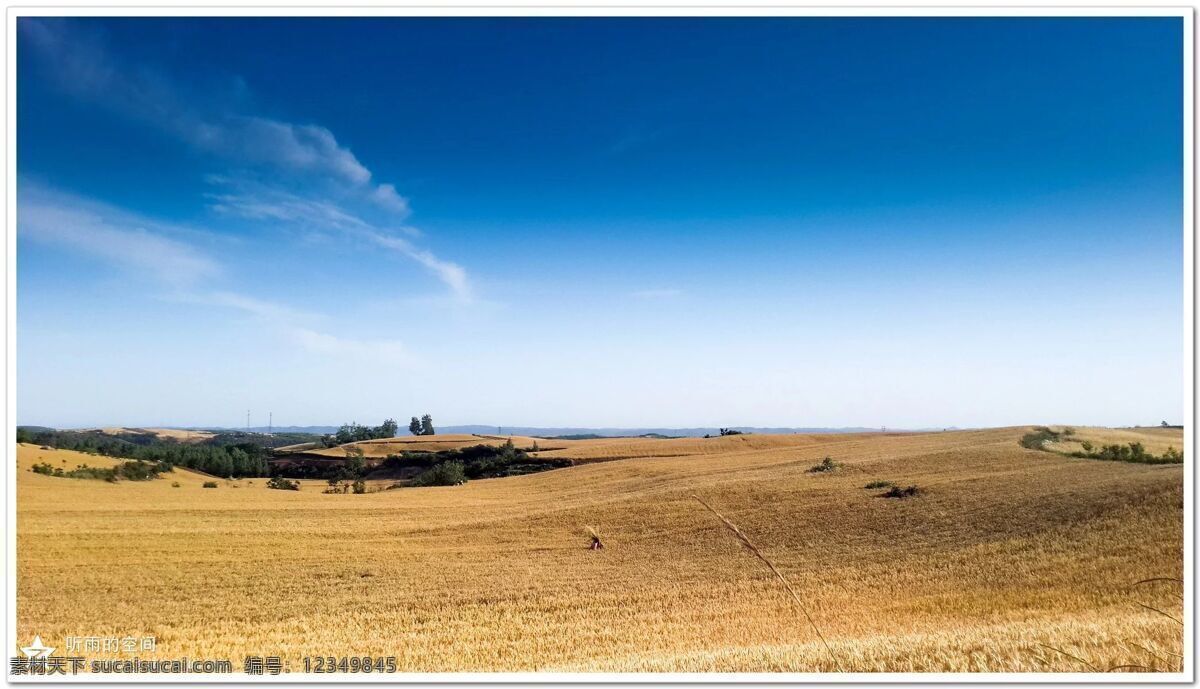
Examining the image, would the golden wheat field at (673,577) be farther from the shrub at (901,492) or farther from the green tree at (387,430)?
the green tree at (387,430)

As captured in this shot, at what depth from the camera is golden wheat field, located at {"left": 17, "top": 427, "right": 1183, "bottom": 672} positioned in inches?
328

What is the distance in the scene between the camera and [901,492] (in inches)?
740

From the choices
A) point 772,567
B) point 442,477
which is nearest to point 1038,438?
point 772,567

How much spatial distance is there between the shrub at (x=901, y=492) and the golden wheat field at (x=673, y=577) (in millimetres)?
279

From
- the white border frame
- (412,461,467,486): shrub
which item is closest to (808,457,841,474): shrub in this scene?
the white border frame

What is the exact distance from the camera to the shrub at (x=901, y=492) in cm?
1859

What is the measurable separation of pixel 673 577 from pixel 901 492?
1003 centimetres

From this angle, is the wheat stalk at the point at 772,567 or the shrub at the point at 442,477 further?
the shrub at the point at 442,477
